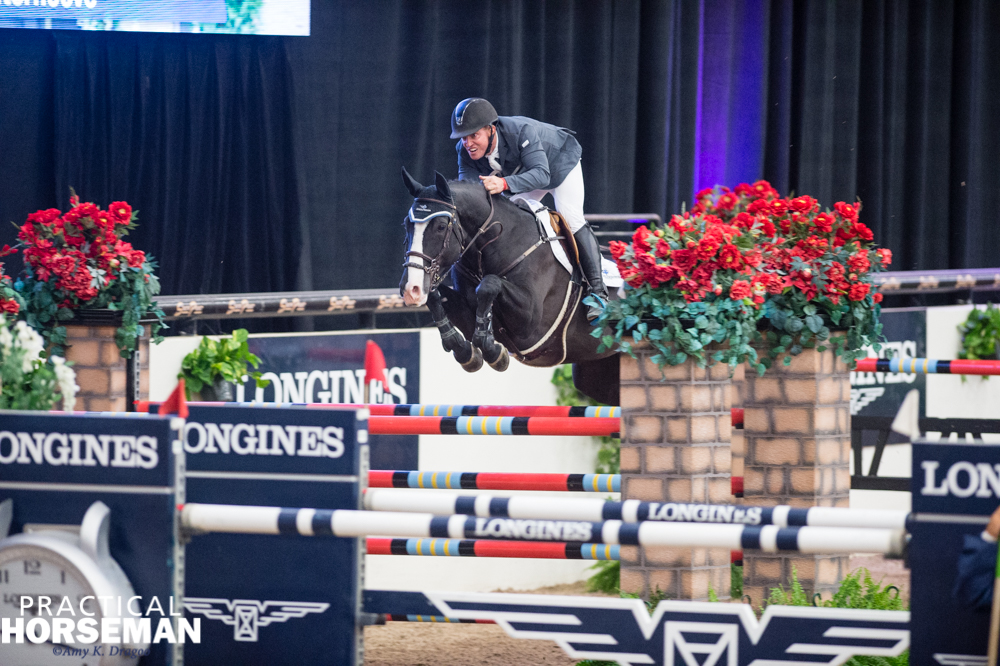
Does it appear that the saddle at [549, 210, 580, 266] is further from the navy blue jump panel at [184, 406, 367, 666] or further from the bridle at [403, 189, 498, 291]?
the navy blue jump panel at [184, 406, 367, 666]

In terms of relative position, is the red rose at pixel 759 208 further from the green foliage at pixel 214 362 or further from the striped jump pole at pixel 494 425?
the green foliage at pixel 214 362

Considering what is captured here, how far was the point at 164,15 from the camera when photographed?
6.17 m

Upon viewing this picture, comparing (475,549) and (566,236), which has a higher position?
(566,236)

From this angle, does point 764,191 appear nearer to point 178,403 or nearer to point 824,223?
point 824,223

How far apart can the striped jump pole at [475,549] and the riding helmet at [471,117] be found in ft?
4.92

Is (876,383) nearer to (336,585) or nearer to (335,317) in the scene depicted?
(335,317)

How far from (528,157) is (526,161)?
2 cm

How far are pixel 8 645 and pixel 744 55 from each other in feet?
24.3

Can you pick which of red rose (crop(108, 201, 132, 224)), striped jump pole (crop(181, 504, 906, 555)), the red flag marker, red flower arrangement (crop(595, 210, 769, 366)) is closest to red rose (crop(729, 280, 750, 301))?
red flower arrangement (crop(595, 210, 769, 366))

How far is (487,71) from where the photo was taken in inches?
288

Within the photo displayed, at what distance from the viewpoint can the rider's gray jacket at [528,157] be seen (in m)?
4.00

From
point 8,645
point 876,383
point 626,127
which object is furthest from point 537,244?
point 626,127

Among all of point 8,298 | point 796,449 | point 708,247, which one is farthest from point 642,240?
point 8,298
